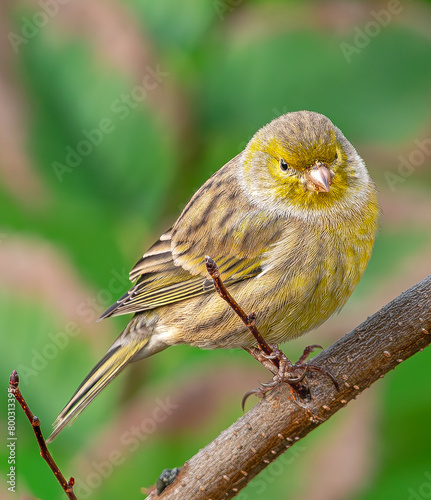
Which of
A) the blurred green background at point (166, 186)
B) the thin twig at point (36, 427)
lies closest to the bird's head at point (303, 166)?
the blurred green background at point (166, 186)

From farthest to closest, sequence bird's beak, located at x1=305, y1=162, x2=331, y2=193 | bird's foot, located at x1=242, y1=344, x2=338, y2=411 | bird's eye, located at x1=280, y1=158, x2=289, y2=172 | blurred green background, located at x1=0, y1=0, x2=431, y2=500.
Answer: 1. blurred green background, located at x1=0, y1=0, x2=431, y2=500
2. bird's eye, located at x1=280, y1=158, x2=289, y2=172
3. bird's beak, located at x1=305, y1=162, x2=331, y2=193
4. bird's foot, located at x1=242, y1=344, x2=338, y2=411

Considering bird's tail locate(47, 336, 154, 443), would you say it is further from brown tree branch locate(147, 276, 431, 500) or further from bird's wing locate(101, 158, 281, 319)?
brown tree branch locate(147, 276, 431, 500)

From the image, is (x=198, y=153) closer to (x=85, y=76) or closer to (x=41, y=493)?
(x=85, y=76)

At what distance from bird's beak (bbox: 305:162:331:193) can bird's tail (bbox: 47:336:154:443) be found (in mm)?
853

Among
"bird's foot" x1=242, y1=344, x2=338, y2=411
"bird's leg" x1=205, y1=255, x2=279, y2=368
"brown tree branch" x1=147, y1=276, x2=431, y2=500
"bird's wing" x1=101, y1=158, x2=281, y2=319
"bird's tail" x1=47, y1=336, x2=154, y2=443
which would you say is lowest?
"brown tree branch" x1=147, y1=276, x2=431, y2=500

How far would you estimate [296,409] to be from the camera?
7.45 ft

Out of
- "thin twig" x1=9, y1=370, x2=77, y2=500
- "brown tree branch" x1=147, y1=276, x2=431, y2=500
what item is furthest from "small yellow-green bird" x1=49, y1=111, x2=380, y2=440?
"thin twig" x1=9, y1=370, x2=77, y2=500

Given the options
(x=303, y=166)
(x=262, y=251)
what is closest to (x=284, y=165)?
(x=303, y=166)

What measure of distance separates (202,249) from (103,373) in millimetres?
575

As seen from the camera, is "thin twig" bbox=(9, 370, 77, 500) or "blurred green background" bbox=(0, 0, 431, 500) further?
"blurred green background" bbox=(0, 0, 431, 500)

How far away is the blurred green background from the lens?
2980mm

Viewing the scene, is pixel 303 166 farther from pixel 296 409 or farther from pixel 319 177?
pixel 296 409

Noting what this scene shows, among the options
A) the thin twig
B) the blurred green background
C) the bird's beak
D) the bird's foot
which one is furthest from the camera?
the blurred green background

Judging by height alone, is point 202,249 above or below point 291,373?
above
